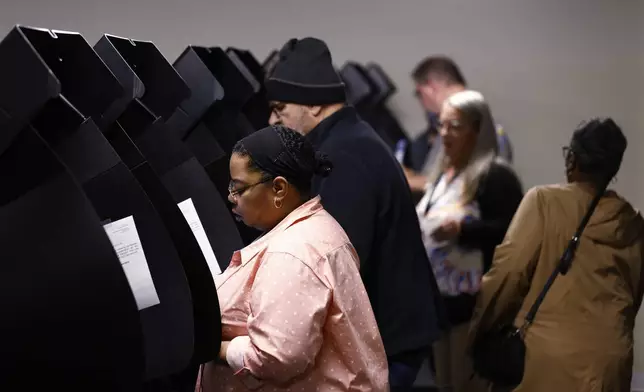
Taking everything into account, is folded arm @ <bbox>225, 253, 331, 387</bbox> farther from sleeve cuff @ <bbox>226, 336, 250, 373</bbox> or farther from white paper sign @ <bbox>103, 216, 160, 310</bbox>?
white paper sign @ <bbox>103, 216, 160, 310</bbox>

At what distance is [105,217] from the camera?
1761mm

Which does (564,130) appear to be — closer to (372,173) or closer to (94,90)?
(372,173)

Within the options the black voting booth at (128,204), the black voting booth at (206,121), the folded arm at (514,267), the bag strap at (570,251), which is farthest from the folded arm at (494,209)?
the black voting booth at (128,204)

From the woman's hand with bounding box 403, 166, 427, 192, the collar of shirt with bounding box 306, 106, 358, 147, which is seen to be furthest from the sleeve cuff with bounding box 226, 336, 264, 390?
the woman's hand with bounding box 403, 166, 427, 192

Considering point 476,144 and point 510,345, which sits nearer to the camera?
point 510,345

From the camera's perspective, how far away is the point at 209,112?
2.61 m

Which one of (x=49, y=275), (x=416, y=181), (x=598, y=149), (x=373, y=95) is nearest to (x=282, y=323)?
(x=49, y=275)

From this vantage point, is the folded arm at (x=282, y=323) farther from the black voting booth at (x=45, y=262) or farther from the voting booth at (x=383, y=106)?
the voting booth at (x=383, y=106)

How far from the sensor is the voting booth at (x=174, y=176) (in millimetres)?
1818

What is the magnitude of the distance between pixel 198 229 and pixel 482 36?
11.8 ft

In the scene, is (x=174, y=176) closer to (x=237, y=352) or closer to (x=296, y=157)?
(x=296, y=157)

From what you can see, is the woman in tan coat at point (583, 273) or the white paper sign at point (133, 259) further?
the woman in tan coat at point (583, 273)

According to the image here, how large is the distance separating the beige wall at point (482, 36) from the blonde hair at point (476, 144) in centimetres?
156

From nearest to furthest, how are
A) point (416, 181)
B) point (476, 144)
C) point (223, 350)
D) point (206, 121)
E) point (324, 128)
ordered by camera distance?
point (223, 350), point (206, 121), point (324, 128), point (476, 144), point (416, 181)
